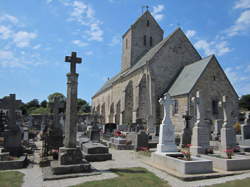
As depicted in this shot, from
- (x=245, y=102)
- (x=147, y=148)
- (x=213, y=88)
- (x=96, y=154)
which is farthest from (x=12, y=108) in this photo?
(x=245, y=102)

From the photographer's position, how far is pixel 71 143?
23.2 feet

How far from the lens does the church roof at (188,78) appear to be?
2147 centimetres

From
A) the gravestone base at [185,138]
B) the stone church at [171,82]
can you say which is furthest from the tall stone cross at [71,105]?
the stone church at [171,82]

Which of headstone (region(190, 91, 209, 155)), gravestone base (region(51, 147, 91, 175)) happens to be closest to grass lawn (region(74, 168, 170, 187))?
gravestone base (region(51, 147, 91, 175))

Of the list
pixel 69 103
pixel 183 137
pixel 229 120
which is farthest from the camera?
pixel 183 137

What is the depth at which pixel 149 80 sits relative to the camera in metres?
24.9

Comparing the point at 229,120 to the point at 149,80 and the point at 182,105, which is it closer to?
the point at 182,105

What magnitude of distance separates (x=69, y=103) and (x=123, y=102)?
71.4ft

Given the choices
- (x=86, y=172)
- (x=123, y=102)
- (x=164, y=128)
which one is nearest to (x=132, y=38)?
(x=123, y=102)

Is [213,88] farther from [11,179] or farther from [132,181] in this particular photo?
[11,179]

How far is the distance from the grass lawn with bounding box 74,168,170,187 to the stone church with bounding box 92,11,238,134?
11128mm

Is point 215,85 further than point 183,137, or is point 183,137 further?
point 215,85

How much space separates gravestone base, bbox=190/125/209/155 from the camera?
32.7ft

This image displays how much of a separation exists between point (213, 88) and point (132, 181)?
1901cm
